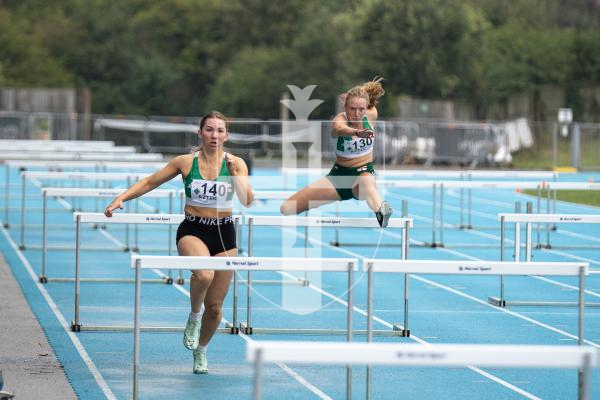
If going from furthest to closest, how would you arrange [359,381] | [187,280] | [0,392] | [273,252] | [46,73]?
[46,73]
[273,252]
[187,280]
[359,381]
[0,392]

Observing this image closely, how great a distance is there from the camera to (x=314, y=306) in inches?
551

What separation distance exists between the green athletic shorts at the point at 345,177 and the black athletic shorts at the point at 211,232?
2886 mm

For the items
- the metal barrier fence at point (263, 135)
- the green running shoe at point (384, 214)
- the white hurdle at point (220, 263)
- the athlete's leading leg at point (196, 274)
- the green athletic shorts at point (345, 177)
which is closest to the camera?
the white hurdle at point (220, 263)

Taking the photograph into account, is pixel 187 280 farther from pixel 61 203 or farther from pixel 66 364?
pixel 61 203

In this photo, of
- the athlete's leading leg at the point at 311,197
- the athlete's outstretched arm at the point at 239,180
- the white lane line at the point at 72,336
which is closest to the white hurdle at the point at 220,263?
the white lane line at the point at 72,336

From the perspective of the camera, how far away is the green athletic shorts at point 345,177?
12414mm

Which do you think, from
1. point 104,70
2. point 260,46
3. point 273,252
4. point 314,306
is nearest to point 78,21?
point 104,70

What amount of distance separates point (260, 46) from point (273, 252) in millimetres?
55903

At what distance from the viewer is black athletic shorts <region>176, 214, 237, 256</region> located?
9594 mm

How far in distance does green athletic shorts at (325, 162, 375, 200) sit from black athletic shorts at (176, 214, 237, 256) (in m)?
2.89

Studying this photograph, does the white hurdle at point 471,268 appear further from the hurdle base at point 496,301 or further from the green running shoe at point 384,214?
the hurdle base at point 496,301

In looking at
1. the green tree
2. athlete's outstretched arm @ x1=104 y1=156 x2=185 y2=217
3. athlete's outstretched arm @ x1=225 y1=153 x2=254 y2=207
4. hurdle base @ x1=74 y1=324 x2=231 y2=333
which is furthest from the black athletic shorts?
the green tree

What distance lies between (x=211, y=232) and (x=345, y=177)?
302cm

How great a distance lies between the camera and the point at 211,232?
9.62m
